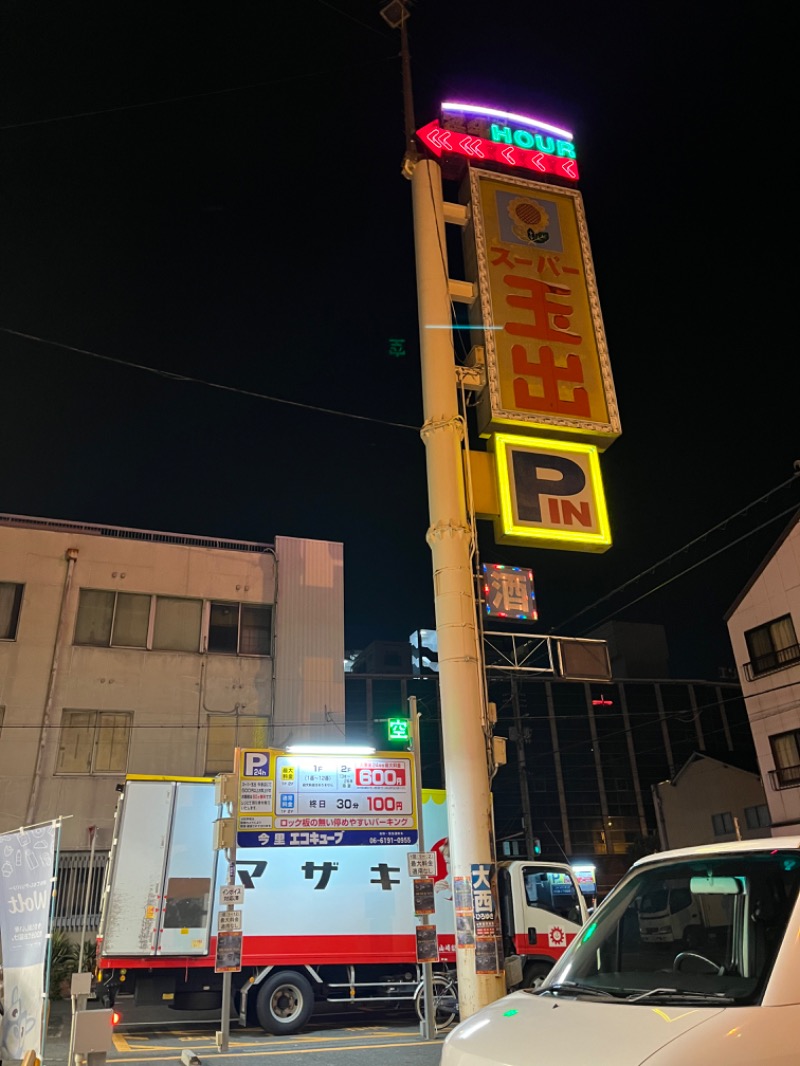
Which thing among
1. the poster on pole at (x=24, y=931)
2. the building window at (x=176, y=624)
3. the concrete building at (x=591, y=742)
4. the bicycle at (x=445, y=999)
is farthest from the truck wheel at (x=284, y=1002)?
A: the concrete building at (x=591, y=742)

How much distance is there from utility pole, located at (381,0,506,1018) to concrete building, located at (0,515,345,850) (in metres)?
11.6

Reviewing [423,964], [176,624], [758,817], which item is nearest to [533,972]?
[423,964]

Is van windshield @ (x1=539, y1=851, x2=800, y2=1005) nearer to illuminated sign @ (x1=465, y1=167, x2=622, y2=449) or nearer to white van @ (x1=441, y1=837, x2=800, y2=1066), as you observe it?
white van @ (x1=441, y1=837, x2=800, y2=1066)

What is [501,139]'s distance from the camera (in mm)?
16156

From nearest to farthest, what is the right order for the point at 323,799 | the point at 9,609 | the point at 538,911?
the point at 323,799 < the point at 538,911 < the point at 9,609

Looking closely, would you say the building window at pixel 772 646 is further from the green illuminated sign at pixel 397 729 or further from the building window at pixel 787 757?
the green illuminated sign at pixel 397 729

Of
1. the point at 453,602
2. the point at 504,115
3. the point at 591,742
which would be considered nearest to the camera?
the point at 453,602

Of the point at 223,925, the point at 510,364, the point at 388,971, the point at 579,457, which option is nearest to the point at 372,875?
the point at 388,971

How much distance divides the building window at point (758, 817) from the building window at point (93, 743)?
2963cm

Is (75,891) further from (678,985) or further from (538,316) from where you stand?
(678,985)

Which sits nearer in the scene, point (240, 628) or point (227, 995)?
point (227, 995)

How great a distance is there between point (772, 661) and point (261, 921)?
25166 millimetres

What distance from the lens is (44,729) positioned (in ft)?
65.6

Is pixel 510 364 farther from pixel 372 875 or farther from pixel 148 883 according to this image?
pixel 148 883
